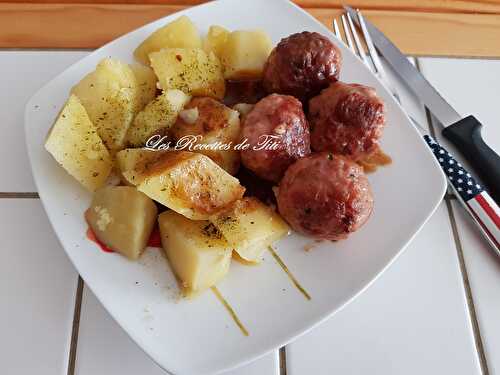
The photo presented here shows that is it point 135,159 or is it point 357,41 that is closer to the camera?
point 135,159

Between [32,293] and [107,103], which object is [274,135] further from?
[32,293]

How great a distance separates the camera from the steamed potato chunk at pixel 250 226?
1.15m

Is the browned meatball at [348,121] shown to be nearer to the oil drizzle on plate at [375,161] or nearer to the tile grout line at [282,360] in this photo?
the oil drizzle on plate at [375,161]

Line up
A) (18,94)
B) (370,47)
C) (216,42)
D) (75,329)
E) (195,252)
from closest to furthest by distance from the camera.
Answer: (195,252), (75,329), (216,42), (18,94), (370,47)

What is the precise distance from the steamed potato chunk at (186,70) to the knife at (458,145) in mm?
575

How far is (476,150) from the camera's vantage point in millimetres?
1493

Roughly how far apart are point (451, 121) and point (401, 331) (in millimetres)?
642

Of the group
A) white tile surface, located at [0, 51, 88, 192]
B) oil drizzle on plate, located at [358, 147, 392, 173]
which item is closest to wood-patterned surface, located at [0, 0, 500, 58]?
white tile surface, located at [0, 51, 88, 192]

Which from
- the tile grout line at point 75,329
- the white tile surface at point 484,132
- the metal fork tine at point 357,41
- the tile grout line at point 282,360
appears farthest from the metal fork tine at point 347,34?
the tile grout line at point 75,329

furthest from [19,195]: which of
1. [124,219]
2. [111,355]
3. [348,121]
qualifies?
[348,121]

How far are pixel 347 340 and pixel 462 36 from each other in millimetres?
1113

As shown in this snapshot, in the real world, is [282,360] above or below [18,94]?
below

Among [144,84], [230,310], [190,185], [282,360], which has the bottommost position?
[282,360]

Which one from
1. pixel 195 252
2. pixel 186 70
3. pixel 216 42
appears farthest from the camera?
pixel 216 42
